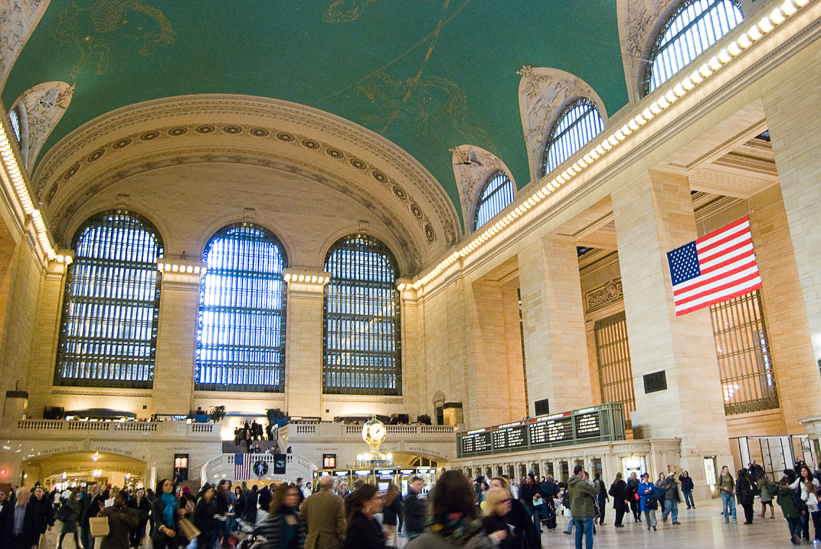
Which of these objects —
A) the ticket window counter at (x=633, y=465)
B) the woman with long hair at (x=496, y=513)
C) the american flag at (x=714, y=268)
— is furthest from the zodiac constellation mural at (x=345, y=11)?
the woman with long hair at (x=496, y=513)

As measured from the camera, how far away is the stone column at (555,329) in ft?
71.4

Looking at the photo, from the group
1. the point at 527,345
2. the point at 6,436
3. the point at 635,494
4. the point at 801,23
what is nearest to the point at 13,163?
the point at 6,436

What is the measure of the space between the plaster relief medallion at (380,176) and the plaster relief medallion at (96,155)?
1180 centimetres

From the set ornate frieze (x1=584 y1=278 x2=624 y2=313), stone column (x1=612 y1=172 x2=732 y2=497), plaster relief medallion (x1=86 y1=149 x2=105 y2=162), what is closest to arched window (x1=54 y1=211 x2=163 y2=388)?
plaster relief medallion (x1=86 y1=149 x2=105 y2=162)

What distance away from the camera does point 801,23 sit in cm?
1406

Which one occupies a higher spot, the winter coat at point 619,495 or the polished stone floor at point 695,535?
the winter coat at point 619,495

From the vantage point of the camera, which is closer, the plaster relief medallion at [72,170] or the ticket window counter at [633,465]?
the ticket window counter at [633,465]

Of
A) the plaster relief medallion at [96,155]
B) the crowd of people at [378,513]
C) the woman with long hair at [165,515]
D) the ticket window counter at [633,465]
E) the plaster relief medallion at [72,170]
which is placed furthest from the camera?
the plaster relief medallion at [96,155]

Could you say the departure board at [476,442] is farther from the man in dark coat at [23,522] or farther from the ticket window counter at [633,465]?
the man in dark coat at [23,522]

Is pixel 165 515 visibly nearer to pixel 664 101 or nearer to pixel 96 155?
pixel 664 101

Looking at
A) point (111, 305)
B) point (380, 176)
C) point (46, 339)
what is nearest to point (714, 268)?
point (380, 176)

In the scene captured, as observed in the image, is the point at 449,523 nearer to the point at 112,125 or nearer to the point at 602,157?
the point at 602,157

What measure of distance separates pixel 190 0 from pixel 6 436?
15661 mm

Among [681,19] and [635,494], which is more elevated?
[681,19]
